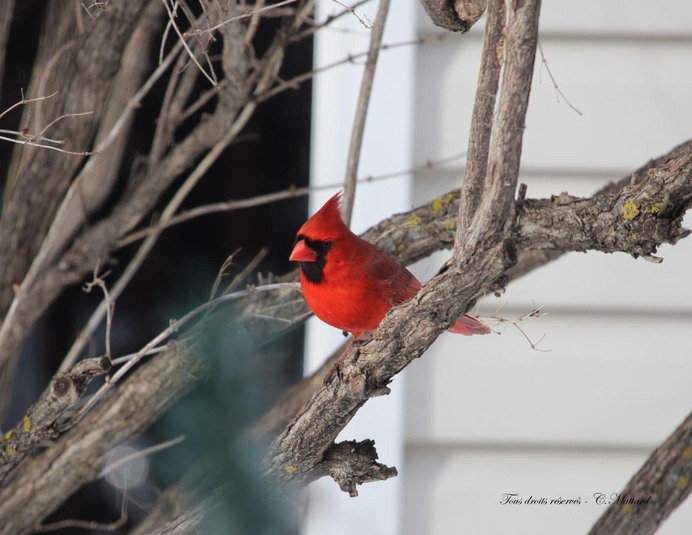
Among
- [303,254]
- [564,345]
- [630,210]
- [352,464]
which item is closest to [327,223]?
[303,254]

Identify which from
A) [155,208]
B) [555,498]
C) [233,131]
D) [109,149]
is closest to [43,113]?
[109,149]

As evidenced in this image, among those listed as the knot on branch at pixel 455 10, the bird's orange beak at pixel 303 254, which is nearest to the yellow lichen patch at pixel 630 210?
the knot on branch at pixel 455 10

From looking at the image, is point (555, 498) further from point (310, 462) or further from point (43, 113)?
point (43, 113)

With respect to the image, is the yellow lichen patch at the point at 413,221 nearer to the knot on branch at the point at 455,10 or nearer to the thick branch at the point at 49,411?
the knot on branch at the point at 455,10

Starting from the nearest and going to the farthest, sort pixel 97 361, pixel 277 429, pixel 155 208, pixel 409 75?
pixel 97 361 → pixel 277 429 → pixel 409 75 → pixel 155 208

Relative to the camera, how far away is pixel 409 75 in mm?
1672

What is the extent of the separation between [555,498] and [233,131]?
103 cm

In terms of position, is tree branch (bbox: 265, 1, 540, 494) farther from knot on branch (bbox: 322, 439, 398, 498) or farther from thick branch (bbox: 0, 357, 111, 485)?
thick branch (bbox: 0, 357, 111, 485)

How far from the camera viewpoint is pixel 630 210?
34.9 inches

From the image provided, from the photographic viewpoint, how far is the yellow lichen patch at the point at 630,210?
879 mm

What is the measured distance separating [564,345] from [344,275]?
691mm

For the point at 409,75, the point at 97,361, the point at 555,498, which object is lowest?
the point at 555,498

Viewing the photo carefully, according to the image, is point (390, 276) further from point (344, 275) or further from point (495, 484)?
point (495, 484)

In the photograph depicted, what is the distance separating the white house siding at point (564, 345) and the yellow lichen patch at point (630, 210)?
822mm
